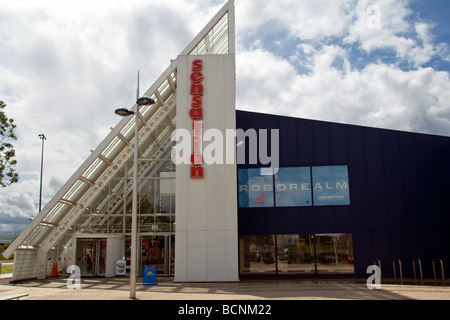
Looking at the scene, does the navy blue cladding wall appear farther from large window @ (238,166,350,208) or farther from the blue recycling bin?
the blue recycling bin

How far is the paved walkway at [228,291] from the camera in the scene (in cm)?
1406

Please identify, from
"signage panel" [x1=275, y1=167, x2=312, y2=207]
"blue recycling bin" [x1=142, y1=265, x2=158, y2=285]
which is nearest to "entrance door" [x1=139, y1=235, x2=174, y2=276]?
"blue recycling bin" [x1=142, y1=265, x2=158, y2=285]

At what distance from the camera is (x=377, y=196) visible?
21047mm

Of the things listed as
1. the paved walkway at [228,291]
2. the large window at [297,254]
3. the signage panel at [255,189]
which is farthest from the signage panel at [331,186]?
the paved walkway at [228,291]

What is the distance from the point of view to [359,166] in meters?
21.3

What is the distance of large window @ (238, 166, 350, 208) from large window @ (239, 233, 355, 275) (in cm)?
Result: 175

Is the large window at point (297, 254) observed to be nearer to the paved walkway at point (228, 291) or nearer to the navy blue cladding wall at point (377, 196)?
the navy blue cladding wall at point (377, 196)

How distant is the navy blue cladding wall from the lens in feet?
67.7

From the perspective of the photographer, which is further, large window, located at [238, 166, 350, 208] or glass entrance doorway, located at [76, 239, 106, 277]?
glass entrance doorway, located at [76, 239, 106, 277]

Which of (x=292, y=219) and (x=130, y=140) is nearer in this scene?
(x=292, y=219)
